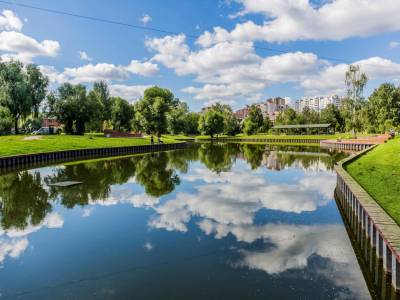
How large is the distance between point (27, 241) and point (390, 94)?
8061 cm

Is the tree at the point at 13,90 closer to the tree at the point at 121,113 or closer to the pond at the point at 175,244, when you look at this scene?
the tree at the point at 121,113

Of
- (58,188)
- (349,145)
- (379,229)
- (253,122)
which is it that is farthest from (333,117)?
(379,229)

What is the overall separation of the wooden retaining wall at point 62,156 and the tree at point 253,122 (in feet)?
188

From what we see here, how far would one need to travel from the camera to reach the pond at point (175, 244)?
8141 millimetres

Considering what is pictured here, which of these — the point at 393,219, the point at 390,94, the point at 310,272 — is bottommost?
the point at 310,272

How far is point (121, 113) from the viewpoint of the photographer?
94688 mm

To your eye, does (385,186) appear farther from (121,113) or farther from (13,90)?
(121,113)

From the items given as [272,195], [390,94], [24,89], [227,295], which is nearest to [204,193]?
[272,195]

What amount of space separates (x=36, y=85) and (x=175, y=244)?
233 ft

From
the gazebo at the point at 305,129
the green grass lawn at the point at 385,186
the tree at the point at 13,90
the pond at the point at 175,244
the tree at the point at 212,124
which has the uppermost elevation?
the tree at the point at 13,90

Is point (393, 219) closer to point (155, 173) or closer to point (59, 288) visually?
point (59, 288)

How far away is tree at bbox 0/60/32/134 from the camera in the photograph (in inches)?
2409

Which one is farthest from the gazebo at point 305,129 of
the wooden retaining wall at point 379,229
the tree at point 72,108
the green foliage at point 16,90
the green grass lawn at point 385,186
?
the wooden retaining wall at point 379,229

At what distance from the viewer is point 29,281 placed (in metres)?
8.53
